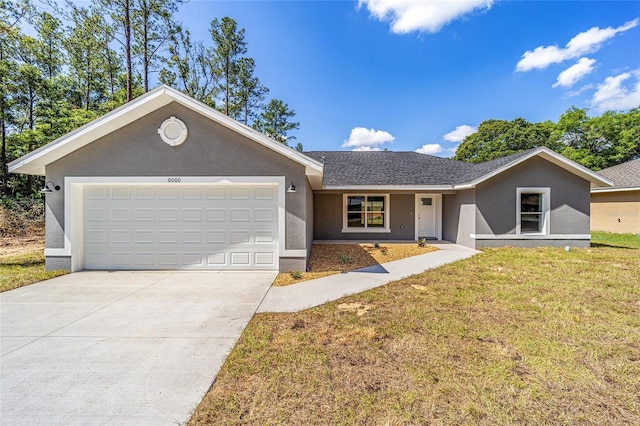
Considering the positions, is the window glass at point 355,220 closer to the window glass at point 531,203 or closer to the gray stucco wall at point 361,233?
the gray stucco wall at point 361,233

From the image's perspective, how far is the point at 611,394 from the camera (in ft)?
8.41

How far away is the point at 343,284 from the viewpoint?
20.2ft

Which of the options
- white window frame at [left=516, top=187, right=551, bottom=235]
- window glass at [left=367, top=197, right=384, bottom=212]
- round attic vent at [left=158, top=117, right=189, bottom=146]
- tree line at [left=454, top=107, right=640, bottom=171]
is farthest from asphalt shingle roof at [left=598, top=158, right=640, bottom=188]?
round attic vent at [left=158, top=117, right=189, bottom=146]

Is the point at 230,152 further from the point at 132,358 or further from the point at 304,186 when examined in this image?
the point at 132,358

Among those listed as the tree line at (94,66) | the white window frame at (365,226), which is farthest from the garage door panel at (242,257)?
the tree line at (94,66)

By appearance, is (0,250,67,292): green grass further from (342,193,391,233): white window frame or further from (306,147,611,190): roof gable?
(342,193,391,233): white window frame

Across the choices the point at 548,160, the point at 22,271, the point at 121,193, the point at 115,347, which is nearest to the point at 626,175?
the point at 548,160

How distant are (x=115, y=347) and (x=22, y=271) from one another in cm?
658

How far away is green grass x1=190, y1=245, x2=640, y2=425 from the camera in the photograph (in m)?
2.33

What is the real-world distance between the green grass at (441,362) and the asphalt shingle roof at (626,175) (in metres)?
13.9

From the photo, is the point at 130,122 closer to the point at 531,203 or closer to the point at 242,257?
the point at 242,257

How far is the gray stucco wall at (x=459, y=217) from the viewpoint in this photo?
10.5 meters

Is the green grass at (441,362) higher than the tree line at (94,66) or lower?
lower

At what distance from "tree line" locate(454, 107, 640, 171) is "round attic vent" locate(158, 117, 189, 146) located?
3615cm
